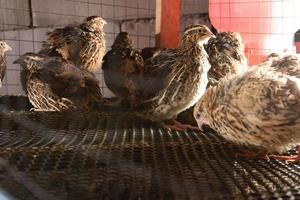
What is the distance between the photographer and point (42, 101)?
10.4 feet

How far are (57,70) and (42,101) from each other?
0.92 ft

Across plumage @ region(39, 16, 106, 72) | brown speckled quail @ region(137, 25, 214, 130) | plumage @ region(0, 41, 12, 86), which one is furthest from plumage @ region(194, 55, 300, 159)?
plumage @ region(0, 41, 12, 86)

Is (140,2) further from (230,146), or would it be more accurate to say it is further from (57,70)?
(230,146)

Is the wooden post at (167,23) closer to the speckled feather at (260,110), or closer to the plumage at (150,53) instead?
the plumage at (150,53)

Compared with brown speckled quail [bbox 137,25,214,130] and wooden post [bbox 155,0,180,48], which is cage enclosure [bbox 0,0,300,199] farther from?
brown speckled quail [bbox 137,25,214,130]

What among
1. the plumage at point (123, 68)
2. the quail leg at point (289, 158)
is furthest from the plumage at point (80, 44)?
the quail leg at point (289, 158)

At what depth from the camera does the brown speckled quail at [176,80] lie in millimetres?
2758

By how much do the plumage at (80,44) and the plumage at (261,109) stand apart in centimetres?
191

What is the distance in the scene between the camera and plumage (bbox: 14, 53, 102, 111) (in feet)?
10.0

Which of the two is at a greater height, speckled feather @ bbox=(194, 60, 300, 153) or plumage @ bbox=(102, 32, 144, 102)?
plumage @ bbox=(102, 32, 144, 102)

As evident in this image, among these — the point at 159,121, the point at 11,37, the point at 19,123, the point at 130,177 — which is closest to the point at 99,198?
the point at 130,177

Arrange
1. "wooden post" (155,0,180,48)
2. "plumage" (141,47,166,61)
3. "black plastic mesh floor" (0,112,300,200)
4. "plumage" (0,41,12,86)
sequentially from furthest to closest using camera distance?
"plumage" (0,41,12,86)
"wooden post" (155,0,180,48)
"plumage" (141,47,166,61)
"black plastic mesh floor" (0,112,300,200)

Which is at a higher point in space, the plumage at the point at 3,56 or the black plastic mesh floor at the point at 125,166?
the plumage at the point at 3,56

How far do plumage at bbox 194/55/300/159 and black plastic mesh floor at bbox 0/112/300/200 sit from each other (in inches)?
4.1
